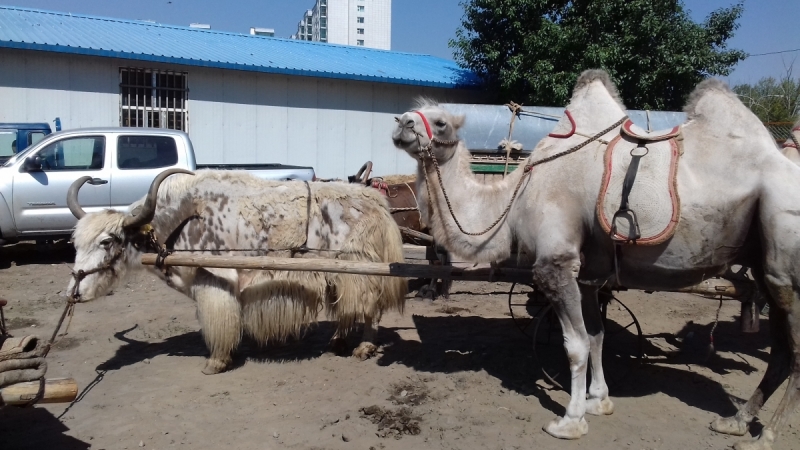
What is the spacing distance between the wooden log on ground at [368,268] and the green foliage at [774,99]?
54.1ft

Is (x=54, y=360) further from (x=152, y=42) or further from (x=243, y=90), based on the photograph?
(x=152, y=42)

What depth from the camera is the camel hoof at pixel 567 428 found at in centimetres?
429

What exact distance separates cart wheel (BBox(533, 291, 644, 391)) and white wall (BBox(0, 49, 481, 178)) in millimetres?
9534

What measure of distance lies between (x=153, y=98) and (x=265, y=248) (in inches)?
365

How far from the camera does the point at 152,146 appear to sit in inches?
403

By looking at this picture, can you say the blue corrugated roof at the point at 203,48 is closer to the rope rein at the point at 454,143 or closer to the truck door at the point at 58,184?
the truck door at the point at 58,184

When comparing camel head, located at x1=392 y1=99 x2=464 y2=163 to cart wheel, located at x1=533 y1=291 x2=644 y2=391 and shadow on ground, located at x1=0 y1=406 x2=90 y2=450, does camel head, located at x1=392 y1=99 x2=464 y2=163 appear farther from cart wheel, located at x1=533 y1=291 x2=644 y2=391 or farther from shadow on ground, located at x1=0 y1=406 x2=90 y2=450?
shadow on ground, located at x1=0 y1=406 x2=90 y2=450

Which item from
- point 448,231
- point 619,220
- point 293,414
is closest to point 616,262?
point 619,220

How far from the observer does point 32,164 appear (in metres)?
9.47

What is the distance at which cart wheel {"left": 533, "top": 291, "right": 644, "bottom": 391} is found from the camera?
5398 mm

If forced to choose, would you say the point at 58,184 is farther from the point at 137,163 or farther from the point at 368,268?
the point at 368,268

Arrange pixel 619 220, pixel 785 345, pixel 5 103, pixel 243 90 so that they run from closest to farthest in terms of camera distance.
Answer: pixel 619 220
pixel 785 345
pixel 5 103
pixel 243 90

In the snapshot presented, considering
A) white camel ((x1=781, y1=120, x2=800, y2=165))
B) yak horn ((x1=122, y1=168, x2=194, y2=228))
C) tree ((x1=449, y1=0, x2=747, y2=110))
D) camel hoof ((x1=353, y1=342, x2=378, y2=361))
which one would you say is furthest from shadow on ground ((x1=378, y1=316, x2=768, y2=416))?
tree ((x1=449, y1=0, x2=747, y2=110))

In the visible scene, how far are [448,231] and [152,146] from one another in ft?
23.9
